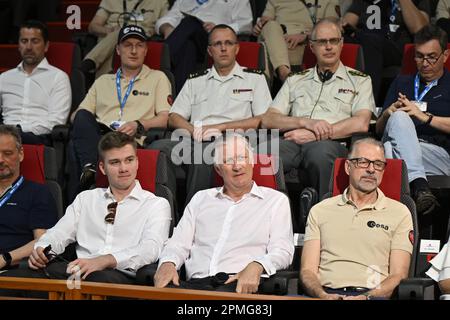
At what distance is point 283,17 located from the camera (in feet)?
24.5

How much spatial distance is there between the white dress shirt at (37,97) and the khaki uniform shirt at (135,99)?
8.1 inches

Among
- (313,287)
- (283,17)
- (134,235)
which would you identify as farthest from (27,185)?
(283,17)

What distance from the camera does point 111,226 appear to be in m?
5.38

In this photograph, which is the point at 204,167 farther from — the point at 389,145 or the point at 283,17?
the point at 283,17

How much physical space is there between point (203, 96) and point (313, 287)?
227 centimetres

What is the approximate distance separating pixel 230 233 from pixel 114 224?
65 centimetres

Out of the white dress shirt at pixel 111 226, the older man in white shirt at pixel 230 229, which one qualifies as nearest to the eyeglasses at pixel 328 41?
the older man in white shirt at pixel 230 229

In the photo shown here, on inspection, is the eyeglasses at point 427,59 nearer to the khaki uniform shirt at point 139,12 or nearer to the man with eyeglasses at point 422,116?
the man with eyeglasses at point 422,116

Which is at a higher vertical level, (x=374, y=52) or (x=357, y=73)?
(x=374, y=52)

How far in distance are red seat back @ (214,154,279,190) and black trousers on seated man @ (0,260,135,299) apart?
86cm

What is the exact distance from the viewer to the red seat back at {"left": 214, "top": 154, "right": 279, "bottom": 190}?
5.36 m

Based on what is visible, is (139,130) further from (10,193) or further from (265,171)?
(265,171)

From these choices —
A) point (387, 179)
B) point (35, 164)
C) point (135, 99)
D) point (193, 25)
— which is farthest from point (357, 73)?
point (35, 164)

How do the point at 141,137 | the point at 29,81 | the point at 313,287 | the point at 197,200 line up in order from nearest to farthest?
the point at 313,287 < the point at 197,200 < the point at 141,137 < the point at 29,81
